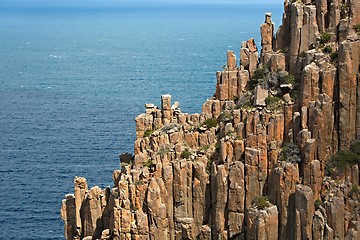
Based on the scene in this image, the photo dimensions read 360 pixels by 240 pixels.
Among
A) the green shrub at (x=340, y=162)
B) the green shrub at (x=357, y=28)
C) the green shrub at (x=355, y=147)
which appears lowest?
the green shrub at (x=340, y=162)

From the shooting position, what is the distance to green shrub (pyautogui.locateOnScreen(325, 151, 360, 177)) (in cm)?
7950

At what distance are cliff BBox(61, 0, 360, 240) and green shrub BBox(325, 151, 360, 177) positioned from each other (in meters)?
0.11

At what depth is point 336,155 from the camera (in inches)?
3179

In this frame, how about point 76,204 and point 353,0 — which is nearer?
point 353,0

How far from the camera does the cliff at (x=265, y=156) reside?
79875mm

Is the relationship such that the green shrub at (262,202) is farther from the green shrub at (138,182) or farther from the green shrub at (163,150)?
the green shrub at (138,182)

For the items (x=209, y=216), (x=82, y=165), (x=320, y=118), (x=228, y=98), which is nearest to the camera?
(x=320, y=118)

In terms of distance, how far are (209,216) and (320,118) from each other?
17.3 meters

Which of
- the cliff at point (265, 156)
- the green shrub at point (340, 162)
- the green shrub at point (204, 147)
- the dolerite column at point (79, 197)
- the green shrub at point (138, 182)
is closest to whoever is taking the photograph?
the green shrub at point (340, 162)

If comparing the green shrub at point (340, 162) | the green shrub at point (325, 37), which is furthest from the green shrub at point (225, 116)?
the green shrub at point (340, 162)

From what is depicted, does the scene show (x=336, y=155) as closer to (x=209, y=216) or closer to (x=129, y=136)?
(x=209, y=216)

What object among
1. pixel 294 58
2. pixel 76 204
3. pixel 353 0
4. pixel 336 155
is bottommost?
pixel 76 204

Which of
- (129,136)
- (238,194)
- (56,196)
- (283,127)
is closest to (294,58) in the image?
(283,127)

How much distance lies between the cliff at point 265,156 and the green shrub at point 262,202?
0.11 m
